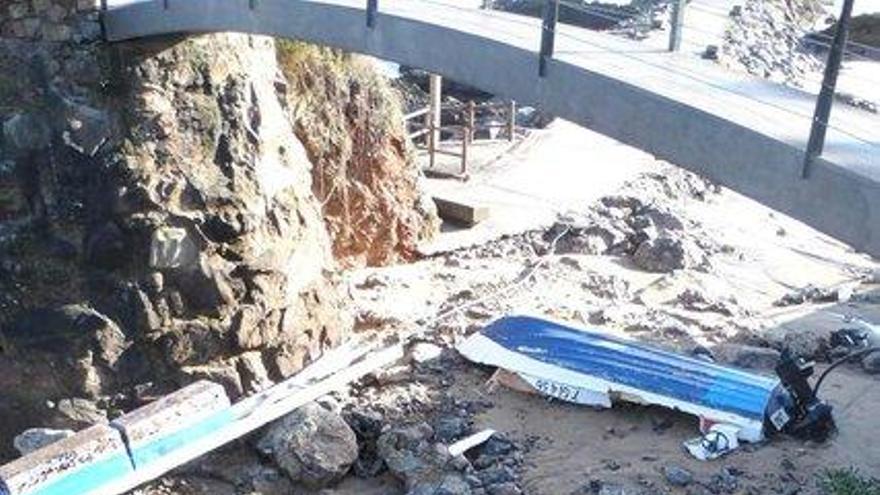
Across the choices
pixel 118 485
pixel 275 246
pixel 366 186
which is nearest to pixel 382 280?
pixel 366 186

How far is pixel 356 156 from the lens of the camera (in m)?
15.4

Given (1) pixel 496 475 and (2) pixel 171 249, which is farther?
(2) pixel 171 249

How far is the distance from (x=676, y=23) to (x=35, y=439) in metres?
7.61

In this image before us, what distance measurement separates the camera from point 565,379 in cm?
1195

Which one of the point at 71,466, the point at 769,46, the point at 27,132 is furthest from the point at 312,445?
the point at 769,46

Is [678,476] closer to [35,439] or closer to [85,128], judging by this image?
[35,439]

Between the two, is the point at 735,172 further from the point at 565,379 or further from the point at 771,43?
the point at 771,43

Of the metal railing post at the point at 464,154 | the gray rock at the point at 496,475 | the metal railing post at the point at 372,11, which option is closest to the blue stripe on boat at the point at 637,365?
the gray rock at the point at 496,475

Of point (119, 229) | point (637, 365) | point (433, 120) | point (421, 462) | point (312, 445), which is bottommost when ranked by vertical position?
point (421, 462)

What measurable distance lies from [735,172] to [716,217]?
43.7 ft

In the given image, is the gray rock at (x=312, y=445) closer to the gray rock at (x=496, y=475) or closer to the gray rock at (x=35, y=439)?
the gray rock at (x=496, y=475)

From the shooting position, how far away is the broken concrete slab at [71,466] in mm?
9609

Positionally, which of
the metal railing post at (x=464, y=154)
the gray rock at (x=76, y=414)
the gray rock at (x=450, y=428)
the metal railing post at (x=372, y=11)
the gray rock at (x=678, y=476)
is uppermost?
the metal railing post at (x=372, y=11)

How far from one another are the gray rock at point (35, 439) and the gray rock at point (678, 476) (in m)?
6.19
